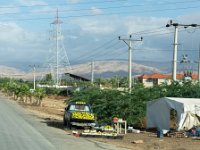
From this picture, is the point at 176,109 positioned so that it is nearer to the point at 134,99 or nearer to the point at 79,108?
the point at 79,108

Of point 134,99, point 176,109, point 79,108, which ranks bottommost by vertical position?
point 79,108

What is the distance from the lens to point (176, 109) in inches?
1250

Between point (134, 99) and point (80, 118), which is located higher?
point (134, 99)

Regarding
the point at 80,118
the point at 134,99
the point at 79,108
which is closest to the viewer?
the point at 80,118

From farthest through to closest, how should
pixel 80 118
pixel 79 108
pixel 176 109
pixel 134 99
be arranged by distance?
1. pixel 134 99
2. pixel 79 108
3. pixel 80 118
4. pixel 176 109

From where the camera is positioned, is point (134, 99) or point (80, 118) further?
point (134, 99)

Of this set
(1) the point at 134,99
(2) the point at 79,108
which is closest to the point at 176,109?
(2) the point at 79,108

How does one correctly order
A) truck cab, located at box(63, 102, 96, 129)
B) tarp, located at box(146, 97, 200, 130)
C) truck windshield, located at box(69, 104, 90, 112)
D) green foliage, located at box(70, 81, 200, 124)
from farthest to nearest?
green foliage, located at box(70, 81, 200, 124)
truck windshield, located at box(69, 104, 90, 112)
truck cab, located at box(63, 102, 96, 129)
tarp, located at box(146, 97, 200, 130)

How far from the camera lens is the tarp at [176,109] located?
101 ft

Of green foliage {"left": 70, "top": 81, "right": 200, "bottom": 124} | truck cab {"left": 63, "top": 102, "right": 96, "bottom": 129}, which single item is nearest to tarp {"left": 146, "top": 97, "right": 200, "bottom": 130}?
green foliage {"left": 70, "top": 81, "right": 200, "bottom": 124}

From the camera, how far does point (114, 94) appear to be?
1576 inches

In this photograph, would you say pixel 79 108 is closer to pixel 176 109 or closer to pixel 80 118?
pixel 80 118

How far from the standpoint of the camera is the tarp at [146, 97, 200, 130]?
1217 inches

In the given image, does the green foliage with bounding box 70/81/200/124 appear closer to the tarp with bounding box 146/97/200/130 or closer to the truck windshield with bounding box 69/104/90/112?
the tarp with bounding box 146/97/200/130
